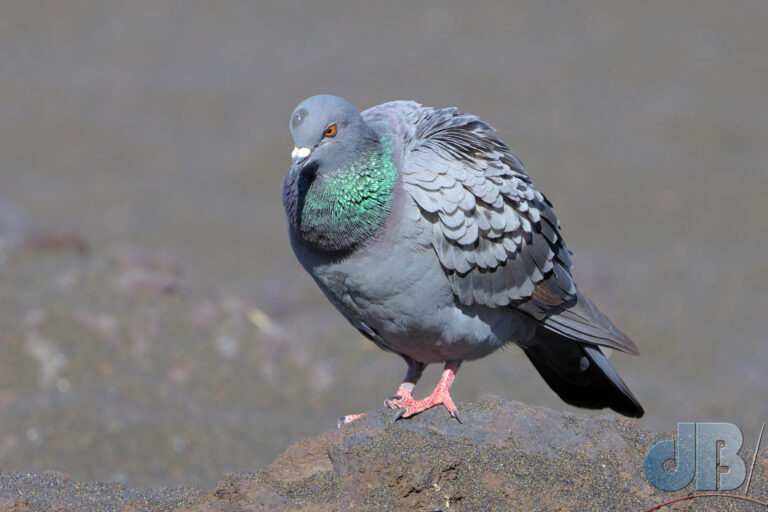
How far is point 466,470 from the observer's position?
4398mm

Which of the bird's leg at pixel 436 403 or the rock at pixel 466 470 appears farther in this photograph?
the bird's leg at pixel 436 403

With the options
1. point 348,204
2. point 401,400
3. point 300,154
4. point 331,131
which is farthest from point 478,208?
point 401,400

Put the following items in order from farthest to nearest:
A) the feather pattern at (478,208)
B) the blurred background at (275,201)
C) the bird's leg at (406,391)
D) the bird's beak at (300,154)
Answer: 1. the blurred background at (275,201)
2. the bird's leg at (406,391)
3. the feather pattern at (478,208)
4. the bird's beak at (300,154)

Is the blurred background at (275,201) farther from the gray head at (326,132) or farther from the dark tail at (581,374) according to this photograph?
the gray head at (326,132)

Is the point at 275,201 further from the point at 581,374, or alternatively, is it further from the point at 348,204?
the point at 348,204

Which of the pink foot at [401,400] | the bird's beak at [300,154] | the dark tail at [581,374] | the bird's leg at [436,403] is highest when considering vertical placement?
the bird's beak at [300,154]

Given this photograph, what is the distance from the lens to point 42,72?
15.3 m

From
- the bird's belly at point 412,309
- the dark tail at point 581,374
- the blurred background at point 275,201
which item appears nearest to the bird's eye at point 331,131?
the bird's belly at point 412,309

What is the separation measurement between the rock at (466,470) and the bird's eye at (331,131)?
1.51 m

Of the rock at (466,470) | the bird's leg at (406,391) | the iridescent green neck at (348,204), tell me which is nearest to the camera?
the rock at (466,470)

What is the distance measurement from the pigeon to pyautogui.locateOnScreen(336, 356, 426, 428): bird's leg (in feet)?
0.04

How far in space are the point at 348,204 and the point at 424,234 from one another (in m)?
0.44

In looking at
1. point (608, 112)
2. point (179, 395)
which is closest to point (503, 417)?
point (179, 395)

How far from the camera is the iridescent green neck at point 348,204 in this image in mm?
4898
